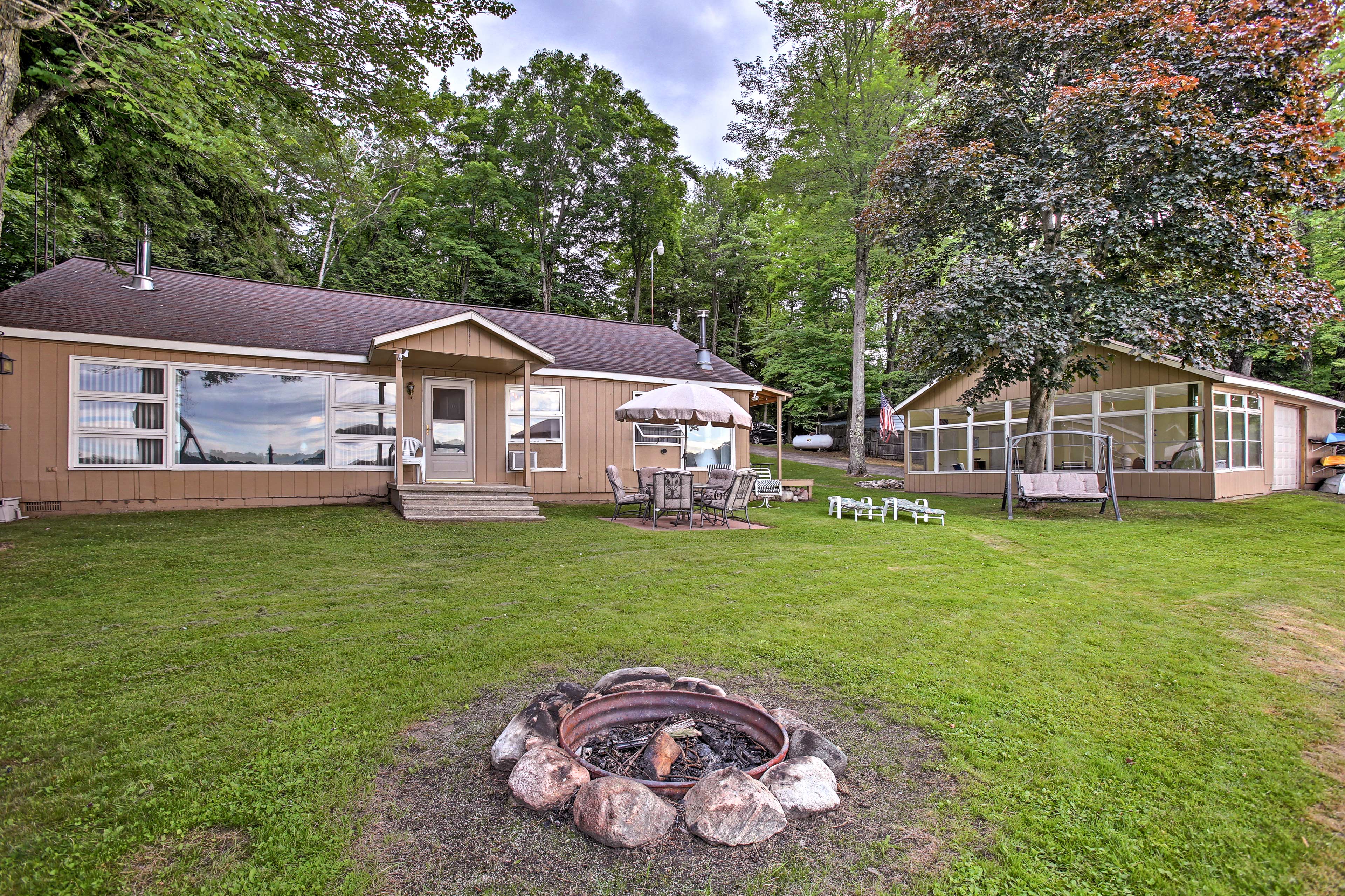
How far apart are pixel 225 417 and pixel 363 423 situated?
6.56 ft

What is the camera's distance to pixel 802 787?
2240 mm

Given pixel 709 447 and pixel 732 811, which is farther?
pixel 709 447

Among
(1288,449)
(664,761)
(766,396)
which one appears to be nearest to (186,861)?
(664,761)

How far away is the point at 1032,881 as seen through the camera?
6.09ft

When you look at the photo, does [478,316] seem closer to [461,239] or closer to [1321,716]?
[1321,716]

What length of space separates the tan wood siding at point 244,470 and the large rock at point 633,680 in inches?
329

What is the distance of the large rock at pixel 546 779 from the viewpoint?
220 centimetres

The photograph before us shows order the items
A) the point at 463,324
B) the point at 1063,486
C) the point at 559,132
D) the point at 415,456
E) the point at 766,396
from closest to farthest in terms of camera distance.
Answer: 1. the point at 463,324
2. the point at 1063,486
3. the point at 415,456
4. the point at 766,396
5. the point at 559,132

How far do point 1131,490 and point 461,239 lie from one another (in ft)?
77.2

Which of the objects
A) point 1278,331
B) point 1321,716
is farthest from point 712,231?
point 1321,716

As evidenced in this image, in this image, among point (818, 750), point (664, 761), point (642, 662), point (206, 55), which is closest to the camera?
point (664, 761)

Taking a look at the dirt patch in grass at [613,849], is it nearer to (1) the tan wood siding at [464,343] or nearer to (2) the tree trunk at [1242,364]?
(1) the tan wood siding at [464,343]

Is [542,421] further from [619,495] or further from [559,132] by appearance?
[559,132]

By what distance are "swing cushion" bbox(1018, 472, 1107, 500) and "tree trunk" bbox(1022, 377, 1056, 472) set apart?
3.44 ft
